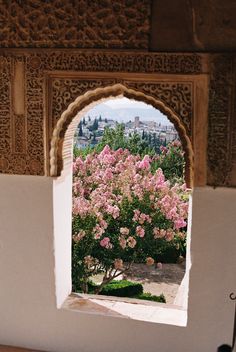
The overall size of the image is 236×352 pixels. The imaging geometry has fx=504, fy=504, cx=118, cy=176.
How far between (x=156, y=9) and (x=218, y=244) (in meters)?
1.49

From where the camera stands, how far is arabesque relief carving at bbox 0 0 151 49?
10.0 feet

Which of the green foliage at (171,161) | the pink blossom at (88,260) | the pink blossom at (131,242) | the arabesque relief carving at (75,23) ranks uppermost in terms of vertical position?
the arabesque relief carving at (75,23)

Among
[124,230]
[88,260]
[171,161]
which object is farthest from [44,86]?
[171,161]

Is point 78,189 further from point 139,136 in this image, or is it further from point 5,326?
point 139,136

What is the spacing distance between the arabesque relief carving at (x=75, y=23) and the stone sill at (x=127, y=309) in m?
1.78

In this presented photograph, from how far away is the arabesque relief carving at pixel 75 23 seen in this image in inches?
120

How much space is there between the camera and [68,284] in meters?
3.73

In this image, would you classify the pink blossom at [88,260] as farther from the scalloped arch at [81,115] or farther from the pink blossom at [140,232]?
the scalloped arch at [81,115]

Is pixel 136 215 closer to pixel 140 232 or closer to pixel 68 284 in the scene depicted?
pixel 140 232

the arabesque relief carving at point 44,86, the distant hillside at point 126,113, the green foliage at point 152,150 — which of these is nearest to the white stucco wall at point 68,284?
the arabesque relief carving at point 44,86

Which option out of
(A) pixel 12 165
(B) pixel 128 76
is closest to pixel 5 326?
(A) pixel 12 165

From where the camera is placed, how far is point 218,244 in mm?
3166

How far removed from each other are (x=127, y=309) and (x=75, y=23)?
199cm

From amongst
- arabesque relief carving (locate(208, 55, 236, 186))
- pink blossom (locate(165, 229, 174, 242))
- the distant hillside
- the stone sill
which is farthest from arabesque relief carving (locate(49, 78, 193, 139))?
the distant hillside
